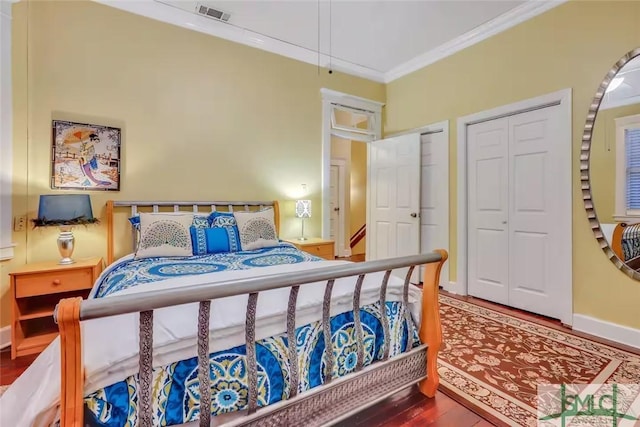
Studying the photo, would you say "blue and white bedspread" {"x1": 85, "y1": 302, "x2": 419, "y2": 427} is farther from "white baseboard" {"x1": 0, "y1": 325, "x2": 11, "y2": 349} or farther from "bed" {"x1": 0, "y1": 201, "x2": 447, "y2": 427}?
"white baseboard" {"x1": 0, "y1": 325, "x2": 11, "y2": 349}

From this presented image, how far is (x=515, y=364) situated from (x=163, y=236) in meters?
2.76

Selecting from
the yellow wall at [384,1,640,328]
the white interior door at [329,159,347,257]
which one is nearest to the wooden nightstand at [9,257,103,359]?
the yellow wall at [384,1,640,328]

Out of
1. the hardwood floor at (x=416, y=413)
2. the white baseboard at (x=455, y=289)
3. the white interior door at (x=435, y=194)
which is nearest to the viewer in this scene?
the hardwood floor at (x=416, y=413)

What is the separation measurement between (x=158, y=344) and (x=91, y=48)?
2.93 metres

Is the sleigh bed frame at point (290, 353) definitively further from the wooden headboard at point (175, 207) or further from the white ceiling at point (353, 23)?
the white ceiling at point (353, 23)

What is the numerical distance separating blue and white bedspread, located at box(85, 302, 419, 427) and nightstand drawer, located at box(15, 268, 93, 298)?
70.3 inches

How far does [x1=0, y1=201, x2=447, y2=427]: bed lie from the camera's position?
93cm

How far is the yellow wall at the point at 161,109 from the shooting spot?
2.50m

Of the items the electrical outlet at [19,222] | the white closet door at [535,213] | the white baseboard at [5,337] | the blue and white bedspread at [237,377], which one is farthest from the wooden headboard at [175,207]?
the white closet door at [535,213]

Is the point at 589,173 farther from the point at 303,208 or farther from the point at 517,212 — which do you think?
the point at 303,208

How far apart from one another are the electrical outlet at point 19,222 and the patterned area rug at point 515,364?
3325 mm

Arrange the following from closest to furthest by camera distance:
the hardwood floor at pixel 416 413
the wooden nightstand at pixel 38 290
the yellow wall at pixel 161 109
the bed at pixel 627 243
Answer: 1. the hardwood floor at pixel 416 413
2. the wooden nightstand at pixel 38 290
3. the bed at pixel 627 243
4. the yellow wall at pixel 161 109

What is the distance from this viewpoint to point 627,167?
2.42 meters

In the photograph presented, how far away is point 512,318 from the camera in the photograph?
293cm
